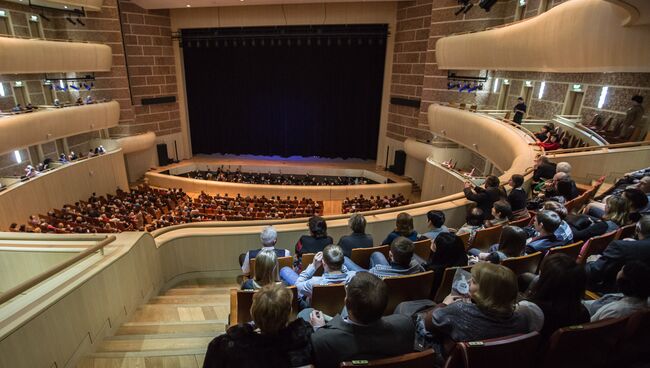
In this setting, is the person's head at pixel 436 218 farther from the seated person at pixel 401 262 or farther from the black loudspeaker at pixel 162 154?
the black loudspeaker at pixel 162 154

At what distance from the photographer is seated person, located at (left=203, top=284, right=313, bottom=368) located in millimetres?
1550

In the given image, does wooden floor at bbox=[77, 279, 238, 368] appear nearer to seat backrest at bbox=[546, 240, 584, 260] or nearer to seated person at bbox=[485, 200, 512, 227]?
seat backrest at bbox=[546, 240, 584, 260]

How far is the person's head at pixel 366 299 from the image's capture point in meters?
1.60

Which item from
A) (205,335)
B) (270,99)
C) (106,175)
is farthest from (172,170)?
(205,335)

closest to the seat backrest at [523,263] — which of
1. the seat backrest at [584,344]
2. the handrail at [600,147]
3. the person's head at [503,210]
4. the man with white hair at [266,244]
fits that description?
the seat backrest at [584,344]

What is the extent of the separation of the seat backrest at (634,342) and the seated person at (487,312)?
56 cm

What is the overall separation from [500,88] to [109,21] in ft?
50.1

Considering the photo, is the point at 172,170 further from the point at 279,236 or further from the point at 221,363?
the point at 221,363

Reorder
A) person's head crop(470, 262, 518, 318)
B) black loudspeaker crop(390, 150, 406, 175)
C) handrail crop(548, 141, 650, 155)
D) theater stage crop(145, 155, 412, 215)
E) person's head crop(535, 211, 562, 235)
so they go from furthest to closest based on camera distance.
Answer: black loudspeaker crop(390, 150, 406, 175) < theater stage crop(145, 155, 412, 215) < handrail crop(548, 141, 650, 155) < person's head crop(535, 211, 562, 235) < person's head crop(470, 262, 518, 318)

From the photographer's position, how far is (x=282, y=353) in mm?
1589

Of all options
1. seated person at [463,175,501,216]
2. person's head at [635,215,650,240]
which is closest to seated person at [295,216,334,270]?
seated person at [463,175,501,216]

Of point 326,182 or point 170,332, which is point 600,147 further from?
point 326,182

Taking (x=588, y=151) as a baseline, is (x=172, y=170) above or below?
below

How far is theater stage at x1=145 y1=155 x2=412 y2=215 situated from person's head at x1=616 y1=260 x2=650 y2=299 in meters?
11.9
